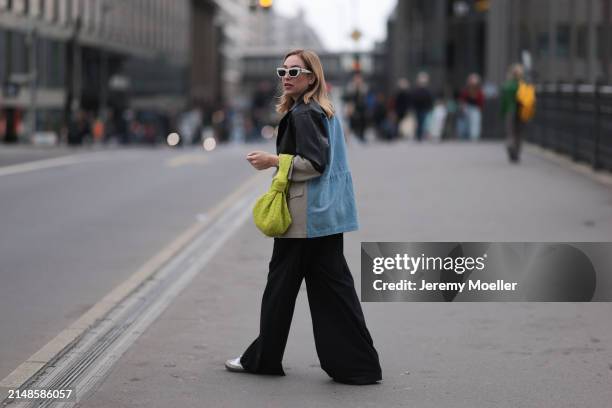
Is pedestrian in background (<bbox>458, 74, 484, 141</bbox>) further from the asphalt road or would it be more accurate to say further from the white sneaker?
the white sneaker

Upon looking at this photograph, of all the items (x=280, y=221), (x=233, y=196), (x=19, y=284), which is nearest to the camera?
(x=280, y=221)

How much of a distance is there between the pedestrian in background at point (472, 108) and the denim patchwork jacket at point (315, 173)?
1191 inches

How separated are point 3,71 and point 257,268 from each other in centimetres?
4875

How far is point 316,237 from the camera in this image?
6.24m

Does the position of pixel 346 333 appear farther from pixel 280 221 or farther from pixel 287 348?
pixel 287 348

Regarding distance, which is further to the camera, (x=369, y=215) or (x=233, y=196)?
(x=233, y=196)

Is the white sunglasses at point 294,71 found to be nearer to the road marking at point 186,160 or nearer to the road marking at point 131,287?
the road marking at point 131,287

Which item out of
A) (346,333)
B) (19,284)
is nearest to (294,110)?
(346,333)

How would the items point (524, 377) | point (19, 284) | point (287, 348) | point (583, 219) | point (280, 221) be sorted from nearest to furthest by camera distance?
point (280, 221) → point (524, 377) → point (287, 348) → point (19, 284) → point (583, 219)

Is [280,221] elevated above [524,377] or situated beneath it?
elevated above

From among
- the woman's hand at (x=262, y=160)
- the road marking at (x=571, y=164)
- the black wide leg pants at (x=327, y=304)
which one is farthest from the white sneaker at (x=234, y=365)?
the road marking at (x=571, y=164)

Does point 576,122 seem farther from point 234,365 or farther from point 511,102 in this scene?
point 234,365

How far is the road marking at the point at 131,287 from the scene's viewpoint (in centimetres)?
662

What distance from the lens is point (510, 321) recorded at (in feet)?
27.2
